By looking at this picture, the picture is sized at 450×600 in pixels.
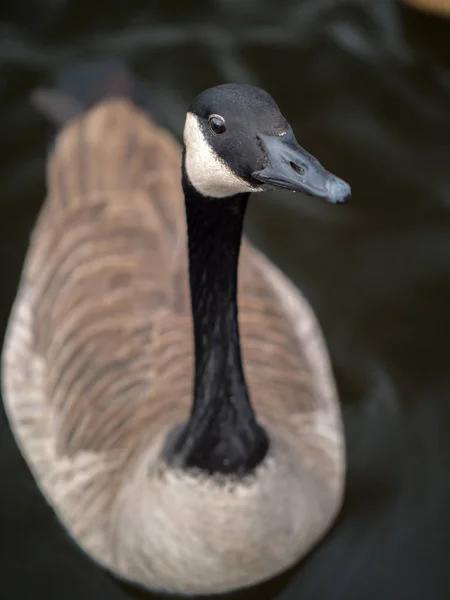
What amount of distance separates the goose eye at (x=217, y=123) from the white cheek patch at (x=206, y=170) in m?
0.06

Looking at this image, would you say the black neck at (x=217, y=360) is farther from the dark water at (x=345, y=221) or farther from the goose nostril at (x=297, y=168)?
the dark water at (x=345, y=221)

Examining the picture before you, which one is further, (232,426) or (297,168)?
(232,426)

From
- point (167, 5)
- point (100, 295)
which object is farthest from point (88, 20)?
point (100, 295)

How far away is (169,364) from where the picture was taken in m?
3.45

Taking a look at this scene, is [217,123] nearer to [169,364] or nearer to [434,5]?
[169,364]

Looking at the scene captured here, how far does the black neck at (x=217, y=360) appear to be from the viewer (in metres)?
2.54

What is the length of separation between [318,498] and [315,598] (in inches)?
22.8

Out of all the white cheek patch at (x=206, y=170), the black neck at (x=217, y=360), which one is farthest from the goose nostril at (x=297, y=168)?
the black neck at (x=217, y=360)

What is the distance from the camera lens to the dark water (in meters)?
3.77

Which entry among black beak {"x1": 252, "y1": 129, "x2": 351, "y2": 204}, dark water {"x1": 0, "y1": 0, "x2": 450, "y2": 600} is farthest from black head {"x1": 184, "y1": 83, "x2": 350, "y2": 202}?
dark water {"x1": 0, "y1": 0, "x2": 450, "y2": 600}

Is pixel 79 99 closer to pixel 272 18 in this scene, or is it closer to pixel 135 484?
→ pixel 272 18

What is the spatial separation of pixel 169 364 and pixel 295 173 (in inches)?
62.6

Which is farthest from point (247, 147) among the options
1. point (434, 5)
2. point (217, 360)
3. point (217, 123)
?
point (434, 5)

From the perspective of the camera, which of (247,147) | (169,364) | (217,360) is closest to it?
(247,147)
